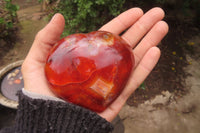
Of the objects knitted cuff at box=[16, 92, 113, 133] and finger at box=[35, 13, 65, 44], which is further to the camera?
finger at box=[35, 13, 65, 44]

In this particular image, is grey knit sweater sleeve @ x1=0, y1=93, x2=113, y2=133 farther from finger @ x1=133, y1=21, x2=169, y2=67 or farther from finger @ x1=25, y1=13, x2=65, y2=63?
finger @ x1=133, y1=21, x2=169, y2=67

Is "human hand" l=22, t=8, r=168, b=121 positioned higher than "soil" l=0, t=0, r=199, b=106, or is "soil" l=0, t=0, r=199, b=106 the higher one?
"human hand" l=22, t=8, r=168, b=121

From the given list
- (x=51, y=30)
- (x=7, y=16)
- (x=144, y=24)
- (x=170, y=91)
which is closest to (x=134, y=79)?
(x=144, y=24)

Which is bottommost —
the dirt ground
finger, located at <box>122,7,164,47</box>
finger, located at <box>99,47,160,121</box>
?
the dirt ground

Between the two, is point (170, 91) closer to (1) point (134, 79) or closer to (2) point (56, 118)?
(1) point (134, 79)

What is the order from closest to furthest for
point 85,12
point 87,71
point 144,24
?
point 87,71 → point 144,24 → point 85,12

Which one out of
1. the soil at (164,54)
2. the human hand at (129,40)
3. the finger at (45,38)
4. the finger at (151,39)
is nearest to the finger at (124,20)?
the human hand at (129,40)

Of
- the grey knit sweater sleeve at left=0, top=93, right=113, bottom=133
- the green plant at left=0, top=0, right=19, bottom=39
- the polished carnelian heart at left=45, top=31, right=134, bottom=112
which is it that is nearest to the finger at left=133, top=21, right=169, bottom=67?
the polished carnelian heart at left=45, top=31, right=134, bottom=112
